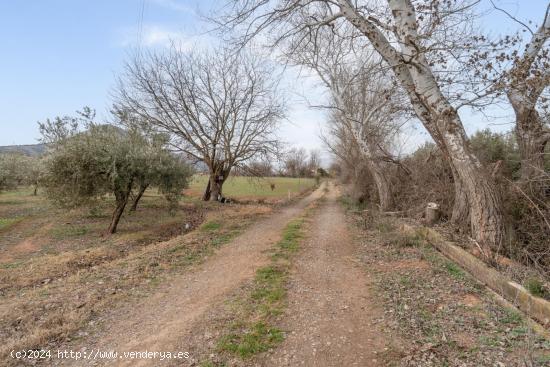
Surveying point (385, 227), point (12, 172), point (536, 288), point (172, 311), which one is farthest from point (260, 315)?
point (12, 172)

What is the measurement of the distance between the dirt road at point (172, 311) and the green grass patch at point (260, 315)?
1.23ft

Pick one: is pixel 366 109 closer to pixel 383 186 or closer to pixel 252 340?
pixel 383 186

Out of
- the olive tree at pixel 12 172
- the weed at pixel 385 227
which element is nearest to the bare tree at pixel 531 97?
the weed at pixel 385 227

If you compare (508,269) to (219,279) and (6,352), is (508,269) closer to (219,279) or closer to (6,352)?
(219,279)

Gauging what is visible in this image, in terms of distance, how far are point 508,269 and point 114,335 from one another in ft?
17.7

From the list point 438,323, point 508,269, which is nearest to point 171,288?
point 438,323

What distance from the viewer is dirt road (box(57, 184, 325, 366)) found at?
130 inches

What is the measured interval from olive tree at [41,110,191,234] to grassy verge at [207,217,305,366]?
5.92m

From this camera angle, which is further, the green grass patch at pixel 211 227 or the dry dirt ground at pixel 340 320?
the green grass patch at pixel 211 227

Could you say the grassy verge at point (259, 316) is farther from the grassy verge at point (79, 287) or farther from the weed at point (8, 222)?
the weed at point (8, 222)

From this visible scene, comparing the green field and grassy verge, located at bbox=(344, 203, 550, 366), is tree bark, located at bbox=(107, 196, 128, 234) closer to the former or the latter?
the green field

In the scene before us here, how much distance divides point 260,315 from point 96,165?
769cm

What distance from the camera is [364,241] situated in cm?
830

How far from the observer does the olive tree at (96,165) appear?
8.93 metres
